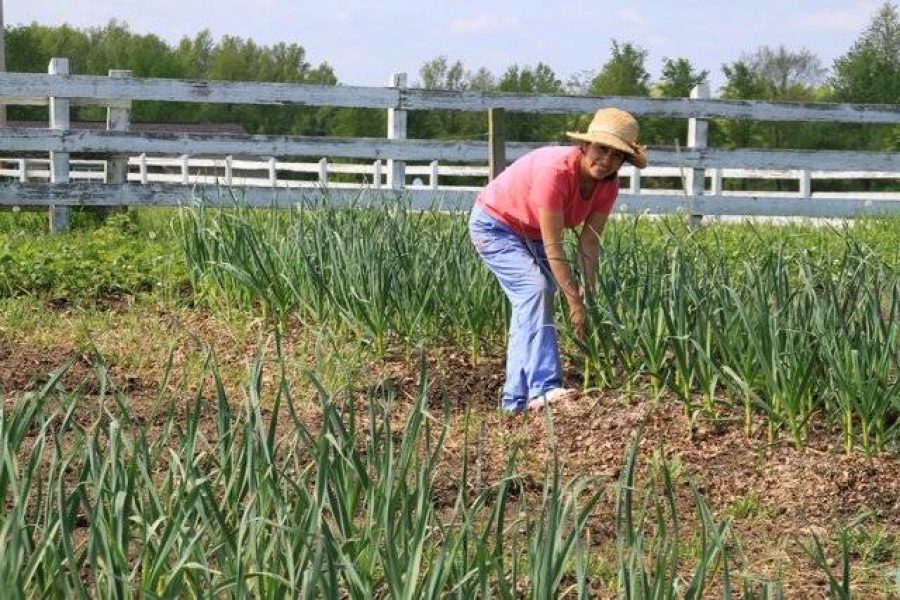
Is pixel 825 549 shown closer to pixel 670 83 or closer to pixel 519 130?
pixel 670 83

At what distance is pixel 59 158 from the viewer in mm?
10547

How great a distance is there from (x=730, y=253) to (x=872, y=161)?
522 cm

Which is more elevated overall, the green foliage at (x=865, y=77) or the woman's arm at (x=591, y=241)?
the green foliage at (x=865, y=77)

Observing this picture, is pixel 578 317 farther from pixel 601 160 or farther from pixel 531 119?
pixel 531 119

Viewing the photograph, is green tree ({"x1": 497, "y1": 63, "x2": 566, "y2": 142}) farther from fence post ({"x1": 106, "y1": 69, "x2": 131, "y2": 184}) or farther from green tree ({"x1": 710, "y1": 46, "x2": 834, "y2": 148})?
fence post ({"x1": 106, "y1": 69, "x2": 131, "y2": 184})

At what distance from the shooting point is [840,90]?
112ft

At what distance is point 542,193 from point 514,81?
3437 cm

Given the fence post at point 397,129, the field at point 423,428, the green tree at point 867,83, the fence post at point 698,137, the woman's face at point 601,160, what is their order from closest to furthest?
the field at point 423,428, the woman's face at point 601,160, the fence post at point 397,129, the fence post at point 698,137, the green tree at point 867,83

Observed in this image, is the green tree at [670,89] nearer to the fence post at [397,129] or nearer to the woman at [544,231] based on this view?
the fence post at [397,129]

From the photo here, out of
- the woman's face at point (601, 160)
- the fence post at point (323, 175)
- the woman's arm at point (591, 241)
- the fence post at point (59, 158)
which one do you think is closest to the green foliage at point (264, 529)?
the woman's face at point (601, 160)

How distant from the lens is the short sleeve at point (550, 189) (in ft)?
15.3

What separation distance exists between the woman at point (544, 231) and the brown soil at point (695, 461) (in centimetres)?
16

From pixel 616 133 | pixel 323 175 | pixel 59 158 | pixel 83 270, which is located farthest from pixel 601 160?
pixel 59 158

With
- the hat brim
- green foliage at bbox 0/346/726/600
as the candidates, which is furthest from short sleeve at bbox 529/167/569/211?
green foliage at bbox 0/346/726/600
